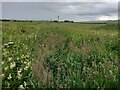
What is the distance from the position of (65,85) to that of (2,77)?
1170 mm

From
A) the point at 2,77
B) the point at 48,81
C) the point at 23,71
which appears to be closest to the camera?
the point at 48,81

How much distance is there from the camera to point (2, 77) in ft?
16.5

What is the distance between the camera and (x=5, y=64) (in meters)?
5.64

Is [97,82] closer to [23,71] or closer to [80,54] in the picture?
[23,71]

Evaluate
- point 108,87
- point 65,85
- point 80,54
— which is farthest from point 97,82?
point 80,54

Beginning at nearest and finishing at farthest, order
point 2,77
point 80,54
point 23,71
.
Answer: point 2,77 → point 23,71 → point 80,54

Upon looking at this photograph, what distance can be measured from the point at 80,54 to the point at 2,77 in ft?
10.4

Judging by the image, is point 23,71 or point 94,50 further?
point 94,50

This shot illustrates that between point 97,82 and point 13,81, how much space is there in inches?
57.1

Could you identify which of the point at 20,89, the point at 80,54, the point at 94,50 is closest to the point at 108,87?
the point at 20,89

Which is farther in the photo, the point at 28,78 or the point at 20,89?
the point at 28,78

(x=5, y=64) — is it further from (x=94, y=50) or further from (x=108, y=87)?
(x=94, y=50)

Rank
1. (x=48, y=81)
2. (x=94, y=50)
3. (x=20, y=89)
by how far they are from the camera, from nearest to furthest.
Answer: (x=48, y=81), (x=20, y=89), (x=94, y=50)

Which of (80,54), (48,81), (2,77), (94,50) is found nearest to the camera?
(48,81)
